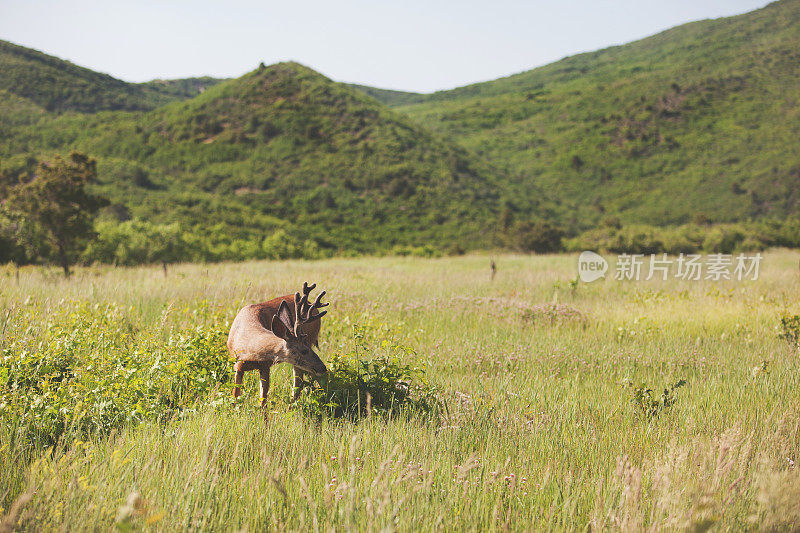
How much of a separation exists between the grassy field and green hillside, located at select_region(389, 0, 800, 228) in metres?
58.1

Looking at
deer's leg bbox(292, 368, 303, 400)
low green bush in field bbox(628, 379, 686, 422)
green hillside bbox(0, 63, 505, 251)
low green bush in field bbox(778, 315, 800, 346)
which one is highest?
green hillside bbox(0, 63, 505, 251)

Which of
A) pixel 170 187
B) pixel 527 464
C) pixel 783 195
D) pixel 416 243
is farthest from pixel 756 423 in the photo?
pixel 783 195

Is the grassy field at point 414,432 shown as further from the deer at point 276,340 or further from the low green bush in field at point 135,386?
the deer at point 276,340

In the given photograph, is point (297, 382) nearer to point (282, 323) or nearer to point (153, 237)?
point (282, 323)

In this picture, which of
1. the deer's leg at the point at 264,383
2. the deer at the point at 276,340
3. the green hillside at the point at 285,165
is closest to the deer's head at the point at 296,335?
the deer at the point at 276,340

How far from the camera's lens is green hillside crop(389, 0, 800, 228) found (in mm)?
59750

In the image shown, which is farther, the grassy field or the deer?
the deer

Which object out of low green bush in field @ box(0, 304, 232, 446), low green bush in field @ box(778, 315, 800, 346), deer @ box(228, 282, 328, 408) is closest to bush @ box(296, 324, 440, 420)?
deer @ box(228, 282, 328, 408)

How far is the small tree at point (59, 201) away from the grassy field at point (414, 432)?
642 cm

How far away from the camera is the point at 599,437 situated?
3219 millimetres

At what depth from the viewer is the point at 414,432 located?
285cm

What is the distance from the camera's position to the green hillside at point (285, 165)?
141 feet

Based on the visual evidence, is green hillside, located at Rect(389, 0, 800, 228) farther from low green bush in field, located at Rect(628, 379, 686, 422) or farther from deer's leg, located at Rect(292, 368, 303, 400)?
deer's leg, located at Rect(292, 368, 303, 400)

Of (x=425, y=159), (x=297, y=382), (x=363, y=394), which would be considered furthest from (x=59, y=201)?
(x=425, y=159)
